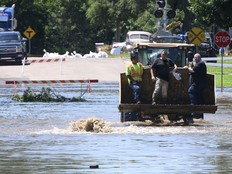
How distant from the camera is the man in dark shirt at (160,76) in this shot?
26.0m

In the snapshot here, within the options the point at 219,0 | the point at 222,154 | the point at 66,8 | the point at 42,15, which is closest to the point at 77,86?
the point at 219,0

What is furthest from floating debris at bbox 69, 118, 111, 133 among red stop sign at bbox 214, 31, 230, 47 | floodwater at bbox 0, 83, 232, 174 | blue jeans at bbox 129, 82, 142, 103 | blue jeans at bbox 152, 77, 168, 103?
red stop sign at bbox 214, 31, 230, 47

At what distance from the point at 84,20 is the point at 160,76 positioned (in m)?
89.5

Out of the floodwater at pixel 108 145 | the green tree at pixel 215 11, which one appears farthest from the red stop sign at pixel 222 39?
the floodwater at pixel 108 145

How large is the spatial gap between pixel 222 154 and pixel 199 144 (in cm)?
188

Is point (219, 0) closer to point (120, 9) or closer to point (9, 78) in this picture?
point (9, 78)

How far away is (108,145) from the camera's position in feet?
66.9

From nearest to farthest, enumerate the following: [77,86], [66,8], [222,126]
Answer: [222,126] → [77,86] → [66,8]

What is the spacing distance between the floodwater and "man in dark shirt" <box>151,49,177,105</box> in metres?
1.13

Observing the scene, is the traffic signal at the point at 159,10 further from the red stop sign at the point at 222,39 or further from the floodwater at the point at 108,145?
the floodwater at the point at 108,145

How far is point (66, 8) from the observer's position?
114 meters

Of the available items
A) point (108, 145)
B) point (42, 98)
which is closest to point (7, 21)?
point (42, 98)

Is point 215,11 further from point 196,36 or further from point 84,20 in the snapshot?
point 84,20

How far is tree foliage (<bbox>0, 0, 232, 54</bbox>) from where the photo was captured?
316 ft
